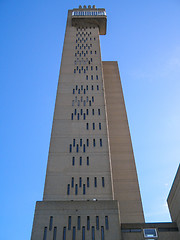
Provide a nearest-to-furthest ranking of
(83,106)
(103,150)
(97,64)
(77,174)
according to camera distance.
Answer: (77,174) → (103,150) → (83,106) → (97,64)

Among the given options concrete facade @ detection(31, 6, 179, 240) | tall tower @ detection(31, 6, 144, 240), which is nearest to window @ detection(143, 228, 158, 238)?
concrete facade @ detection(31, 6, 179, 240)

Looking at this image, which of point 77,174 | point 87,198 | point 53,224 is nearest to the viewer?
point 53,224

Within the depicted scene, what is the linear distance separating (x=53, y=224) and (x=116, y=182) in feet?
54.1

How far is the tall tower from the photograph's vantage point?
25.0m

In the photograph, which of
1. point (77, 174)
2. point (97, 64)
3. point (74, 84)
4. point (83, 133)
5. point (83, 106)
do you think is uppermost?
point (97, 64)

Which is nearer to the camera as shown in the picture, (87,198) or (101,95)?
(87,198)

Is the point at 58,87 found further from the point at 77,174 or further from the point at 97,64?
the point at 77,174

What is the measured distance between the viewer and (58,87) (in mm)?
41812

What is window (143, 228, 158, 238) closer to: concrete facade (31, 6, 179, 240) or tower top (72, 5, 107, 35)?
concrete facade (31, 6, 179, 240)

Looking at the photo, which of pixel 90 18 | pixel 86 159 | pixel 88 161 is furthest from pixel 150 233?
pixel 90 18

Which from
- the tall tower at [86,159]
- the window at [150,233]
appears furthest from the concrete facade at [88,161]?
the window at [150,233]

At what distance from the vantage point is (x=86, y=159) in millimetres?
32031

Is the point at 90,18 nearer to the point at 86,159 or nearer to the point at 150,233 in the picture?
the point at 86,159

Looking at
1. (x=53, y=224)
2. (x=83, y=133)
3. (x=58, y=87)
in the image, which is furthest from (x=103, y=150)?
(x=58, y=87)
